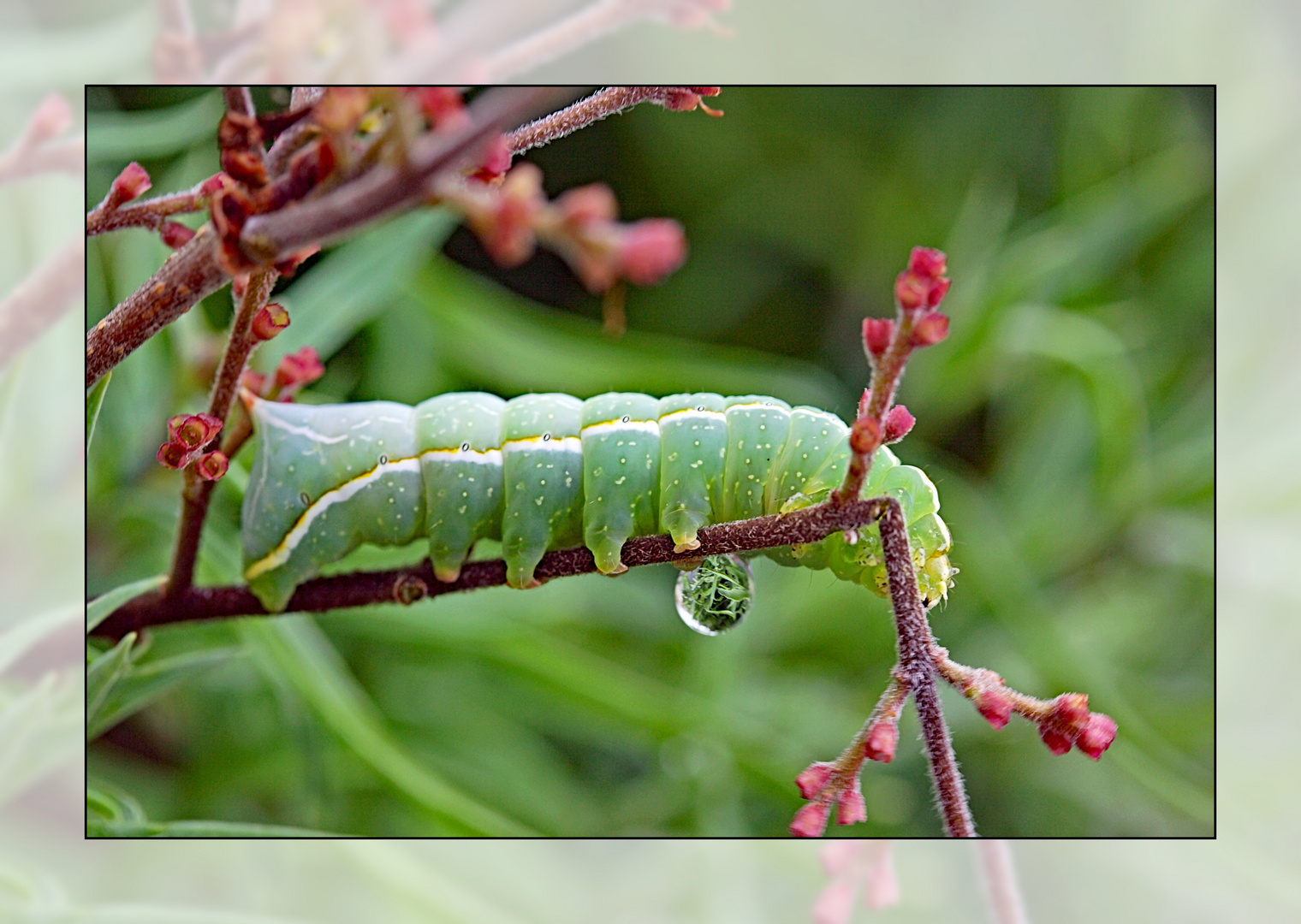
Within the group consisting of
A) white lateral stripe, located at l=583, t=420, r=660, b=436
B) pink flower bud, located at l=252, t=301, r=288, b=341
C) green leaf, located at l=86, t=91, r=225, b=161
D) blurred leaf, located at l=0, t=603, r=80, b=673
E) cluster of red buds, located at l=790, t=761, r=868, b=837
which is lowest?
cluster of red buds, located at l=790, t=761, r=868, b=837

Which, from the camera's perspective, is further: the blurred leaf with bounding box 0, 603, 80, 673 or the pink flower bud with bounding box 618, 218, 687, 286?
the blurred leaf with bounding box 0, 603, 80, 673

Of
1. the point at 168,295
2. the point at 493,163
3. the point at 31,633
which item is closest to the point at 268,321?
the point at 168,295

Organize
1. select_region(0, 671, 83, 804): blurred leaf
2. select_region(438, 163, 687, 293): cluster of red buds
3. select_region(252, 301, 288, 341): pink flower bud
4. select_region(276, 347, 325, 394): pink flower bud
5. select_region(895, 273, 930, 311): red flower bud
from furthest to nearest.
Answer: select_region(0, 671, 83, 804): blurred leaf, select_region(276, 347, 325, 394): pink flower bud, select_region(252, 301, 288, 341): pink flower bud, select_region(895, 273, 930, 311): red flower bud, select_region(438, 163, 687, 293): cluster of red buds

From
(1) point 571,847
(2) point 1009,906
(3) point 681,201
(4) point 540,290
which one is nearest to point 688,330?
(3) point 681,201

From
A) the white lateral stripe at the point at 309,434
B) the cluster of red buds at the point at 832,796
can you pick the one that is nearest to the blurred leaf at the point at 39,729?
the white lateral stripe at the point at 309,434

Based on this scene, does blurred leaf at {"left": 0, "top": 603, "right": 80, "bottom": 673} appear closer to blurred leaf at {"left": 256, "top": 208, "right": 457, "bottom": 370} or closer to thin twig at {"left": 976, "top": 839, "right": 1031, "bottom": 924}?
blurred leaf at {"left": 256, "top": 208, "right": 457, "bottom": 370}

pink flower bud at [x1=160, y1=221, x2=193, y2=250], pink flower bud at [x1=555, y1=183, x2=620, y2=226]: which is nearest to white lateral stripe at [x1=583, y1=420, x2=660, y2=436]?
pink flower bud at [x1=160, y1=221, x2=193, y2=250]

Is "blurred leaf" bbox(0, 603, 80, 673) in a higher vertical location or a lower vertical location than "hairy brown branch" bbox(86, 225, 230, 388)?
lower
